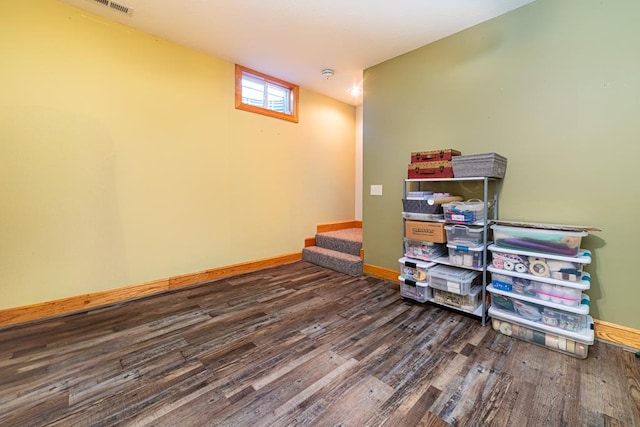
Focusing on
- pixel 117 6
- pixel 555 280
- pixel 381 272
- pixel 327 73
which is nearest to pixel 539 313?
pixel 555 280

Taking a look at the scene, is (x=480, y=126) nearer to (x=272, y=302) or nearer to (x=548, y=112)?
(x=548, y=112)

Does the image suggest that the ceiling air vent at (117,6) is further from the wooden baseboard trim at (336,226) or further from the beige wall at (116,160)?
the wooden baseboard trim at (336,226)

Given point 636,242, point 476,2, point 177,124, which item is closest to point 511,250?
point 636,242

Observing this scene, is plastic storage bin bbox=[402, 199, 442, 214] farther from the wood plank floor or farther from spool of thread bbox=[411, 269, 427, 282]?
the wood plank floor

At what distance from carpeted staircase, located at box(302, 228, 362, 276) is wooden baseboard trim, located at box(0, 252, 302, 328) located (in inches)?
33.5

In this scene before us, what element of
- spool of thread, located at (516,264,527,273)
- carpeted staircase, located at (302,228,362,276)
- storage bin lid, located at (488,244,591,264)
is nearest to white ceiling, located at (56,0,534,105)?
storage bin lid, located at (488,244,591,264)

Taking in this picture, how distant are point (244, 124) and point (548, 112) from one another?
3104mm

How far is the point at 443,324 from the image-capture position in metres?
2.12

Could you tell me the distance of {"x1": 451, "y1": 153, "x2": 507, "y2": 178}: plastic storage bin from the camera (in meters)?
2.06

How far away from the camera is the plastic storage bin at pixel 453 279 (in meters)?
2.16

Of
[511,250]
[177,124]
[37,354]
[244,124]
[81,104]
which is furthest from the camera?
[244,124]

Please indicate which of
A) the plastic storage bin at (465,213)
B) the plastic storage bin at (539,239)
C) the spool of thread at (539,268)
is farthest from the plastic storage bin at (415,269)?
the spool of thread at (539,268)

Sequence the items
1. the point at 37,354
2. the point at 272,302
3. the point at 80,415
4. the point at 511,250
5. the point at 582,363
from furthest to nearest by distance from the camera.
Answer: the point at 272,302 < the point at 511,250 < the point at 37,354 < the point at 582,363 < the point at 80,415

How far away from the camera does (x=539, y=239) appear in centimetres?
185
